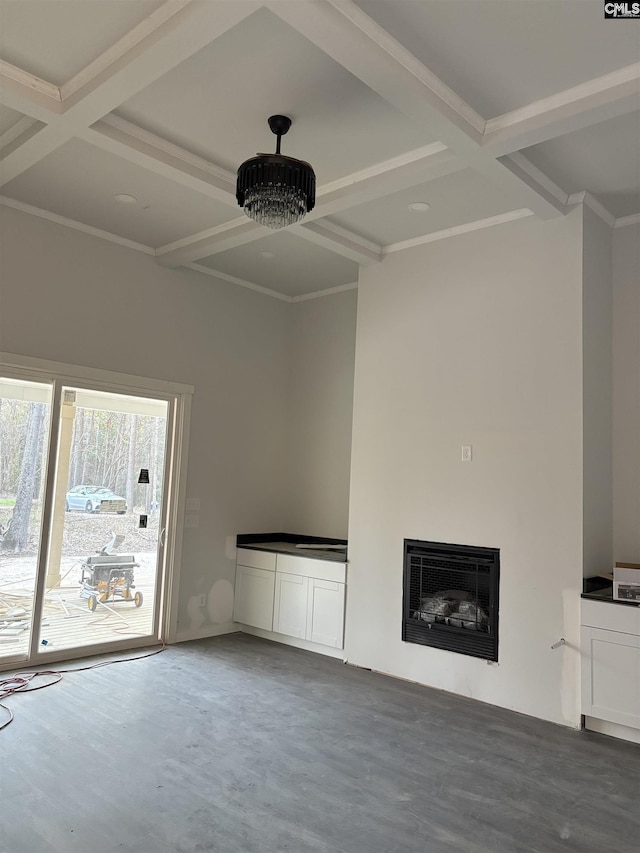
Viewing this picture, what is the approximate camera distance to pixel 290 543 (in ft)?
19.1

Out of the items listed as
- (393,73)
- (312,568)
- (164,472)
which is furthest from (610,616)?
(164,472)

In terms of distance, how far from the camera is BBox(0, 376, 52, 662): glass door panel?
13.9ft

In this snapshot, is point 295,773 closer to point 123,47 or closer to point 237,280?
point 123,47

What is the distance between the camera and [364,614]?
462 centimetres

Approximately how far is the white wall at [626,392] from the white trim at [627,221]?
0.02m

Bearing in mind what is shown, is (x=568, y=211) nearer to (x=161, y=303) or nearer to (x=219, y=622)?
(x=161, y=303)

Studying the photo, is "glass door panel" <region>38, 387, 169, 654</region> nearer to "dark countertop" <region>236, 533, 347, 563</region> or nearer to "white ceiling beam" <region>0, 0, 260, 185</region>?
"dark countertop" <region>236, 533, 347, 563</region>

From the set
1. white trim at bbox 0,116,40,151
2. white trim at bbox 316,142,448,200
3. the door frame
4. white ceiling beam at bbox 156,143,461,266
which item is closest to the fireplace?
the door frame

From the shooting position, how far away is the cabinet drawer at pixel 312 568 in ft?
15.7

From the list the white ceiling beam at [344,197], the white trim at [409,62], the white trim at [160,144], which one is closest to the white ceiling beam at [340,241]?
the white ceiling beam at [344,197]

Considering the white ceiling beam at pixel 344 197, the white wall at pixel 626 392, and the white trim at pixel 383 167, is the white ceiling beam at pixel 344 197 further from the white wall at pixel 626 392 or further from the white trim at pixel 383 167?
the white wall at pixel 626 392

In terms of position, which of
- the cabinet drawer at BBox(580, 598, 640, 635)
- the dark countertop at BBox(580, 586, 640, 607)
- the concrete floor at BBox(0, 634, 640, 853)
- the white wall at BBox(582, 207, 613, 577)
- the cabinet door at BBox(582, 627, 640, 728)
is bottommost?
the concrete floor at BBox(0, 634, 640, 853)

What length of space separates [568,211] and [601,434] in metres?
1.41

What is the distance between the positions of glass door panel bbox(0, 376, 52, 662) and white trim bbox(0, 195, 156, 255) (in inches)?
46.7
